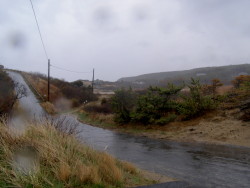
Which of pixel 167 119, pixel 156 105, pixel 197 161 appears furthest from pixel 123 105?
pixel 197 161

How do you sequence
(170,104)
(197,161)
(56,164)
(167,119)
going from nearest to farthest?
(56,164) → (197,161) → (167,119) → (170,104)

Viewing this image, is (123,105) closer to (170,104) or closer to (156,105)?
(156,105)

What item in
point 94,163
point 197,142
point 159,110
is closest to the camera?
point 94,163

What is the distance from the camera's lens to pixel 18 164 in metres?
6.38

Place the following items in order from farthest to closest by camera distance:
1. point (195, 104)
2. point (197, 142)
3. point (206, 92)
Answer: point (206, 92) → point (195, 104) → point (197, 142)

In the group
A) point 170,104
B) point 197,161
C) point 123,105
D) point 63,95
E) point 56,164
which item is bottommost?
point 197,161

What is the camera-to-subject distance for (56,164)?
21.5ft

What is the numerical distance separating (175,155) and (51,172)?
8.02 m

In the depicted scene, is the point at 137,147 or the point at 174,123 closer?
the point at 137,147

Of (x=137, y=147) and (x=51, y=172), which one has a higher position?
(x=51, y=172)

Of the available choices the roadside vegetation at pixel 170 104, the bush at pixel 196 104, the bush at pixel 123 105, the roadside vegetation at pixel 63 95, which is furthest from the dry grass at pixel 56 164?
the roadside vegetation at pixel 63 95

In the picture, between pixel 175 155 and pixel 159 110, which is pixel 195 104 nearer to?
pixel 159 110

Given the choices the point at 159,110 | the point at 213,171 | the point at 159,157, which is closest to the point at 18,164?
the point at 213,171

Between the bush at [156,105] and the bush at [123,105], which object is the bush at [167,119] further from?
the bush at [123,105]
